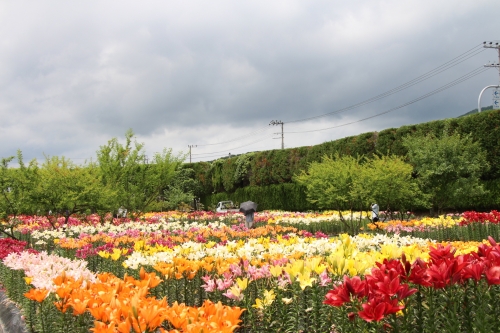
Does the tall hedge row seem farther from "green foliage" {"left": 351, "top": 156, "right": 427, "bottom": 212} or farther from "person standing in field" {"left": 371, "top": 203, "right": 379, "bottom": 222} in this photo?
"green foliage" {"left": 351, "top": 156, "right": 427, "bottom": 212}

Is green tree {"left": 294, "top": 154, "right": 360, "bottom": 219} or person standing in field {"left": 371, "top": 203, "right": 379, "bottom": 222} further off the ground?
green tree {"left": 294, "top": 154, "right": 360, "bottom": 219}

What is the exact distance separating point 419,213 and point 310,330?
2070cm

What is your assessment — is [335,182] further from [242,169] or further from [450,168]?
[242,169]

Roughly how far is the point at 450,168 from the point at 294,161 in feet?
45.5

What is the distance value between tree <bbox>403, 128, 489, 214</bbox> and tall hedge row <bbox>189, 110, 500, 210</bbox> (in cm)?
99

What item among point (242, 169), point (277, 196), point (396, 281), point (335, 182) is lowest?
point (396, 281)

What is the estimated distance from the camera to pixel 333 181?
15.5 metres

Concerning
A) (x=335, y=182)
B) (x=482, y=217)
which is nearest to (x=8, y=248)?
(x=335, y=182)

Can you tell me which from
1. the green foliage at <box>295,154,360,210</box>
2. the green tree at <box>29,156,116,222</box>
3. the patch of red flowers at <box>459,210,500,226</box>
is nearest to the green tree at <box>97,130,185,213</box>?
the green tree at <box>29,156,116,222</box>

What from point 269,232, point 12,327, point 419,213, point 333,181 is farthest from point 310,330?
point 419,213

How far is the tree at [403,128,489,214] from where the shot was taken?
17.6 m

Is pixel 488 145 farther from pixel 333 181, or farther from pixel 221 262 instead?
pixel 221 262

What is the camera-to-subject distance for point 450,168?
17453 millimetres

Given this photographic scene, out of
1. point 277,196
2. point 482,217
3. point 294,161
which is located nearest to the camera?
point 482,217
